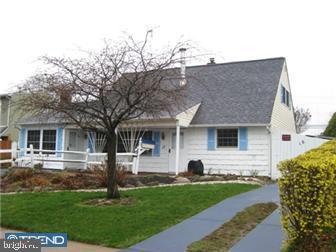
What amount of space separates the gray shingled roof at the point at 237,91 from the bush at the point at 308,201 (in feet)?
40.2

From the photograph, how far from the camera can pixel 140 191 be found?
11766mm

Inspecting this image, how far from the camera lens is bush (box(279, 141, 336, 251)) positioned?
5355 mm

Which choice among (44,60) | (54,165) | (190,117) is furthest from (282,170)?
(54,165)

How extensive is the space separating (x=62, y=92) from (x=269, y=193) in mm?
6887

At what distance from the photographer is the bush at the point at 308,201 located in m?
5.36

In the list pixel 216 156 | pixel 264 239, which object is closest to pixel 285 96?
pixel 216 156

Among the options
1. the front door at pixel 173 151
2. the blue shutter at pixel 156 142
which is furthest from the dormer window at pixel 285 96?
the blue shutter at pixel 156 142

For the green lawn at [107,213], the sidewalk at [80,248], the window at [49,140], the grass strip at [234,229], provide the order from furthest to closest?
the window at [49,140] → the green lawn at [107,213] → the sidewalk at [80,248] → the grass strip at [234,229]

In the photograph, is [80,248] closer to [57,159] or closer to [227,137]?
[57,159]

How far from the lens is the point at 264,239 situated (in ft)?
22.8

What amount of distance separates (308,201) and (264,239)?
1871 millimetres

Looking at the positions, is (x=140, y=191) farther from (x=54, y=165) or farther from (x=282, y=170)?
(x=54, y=165)

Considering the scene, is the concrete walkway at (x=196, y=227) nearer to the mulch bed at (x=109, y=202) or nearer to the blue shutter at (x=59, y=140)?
the mulch bed at (x=109, y=202)

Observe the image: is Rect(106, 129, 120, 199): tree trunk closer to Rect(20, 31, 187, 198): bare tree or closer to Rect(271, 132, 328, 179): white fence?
Rect(20, 31, 187, 198): bare tree
